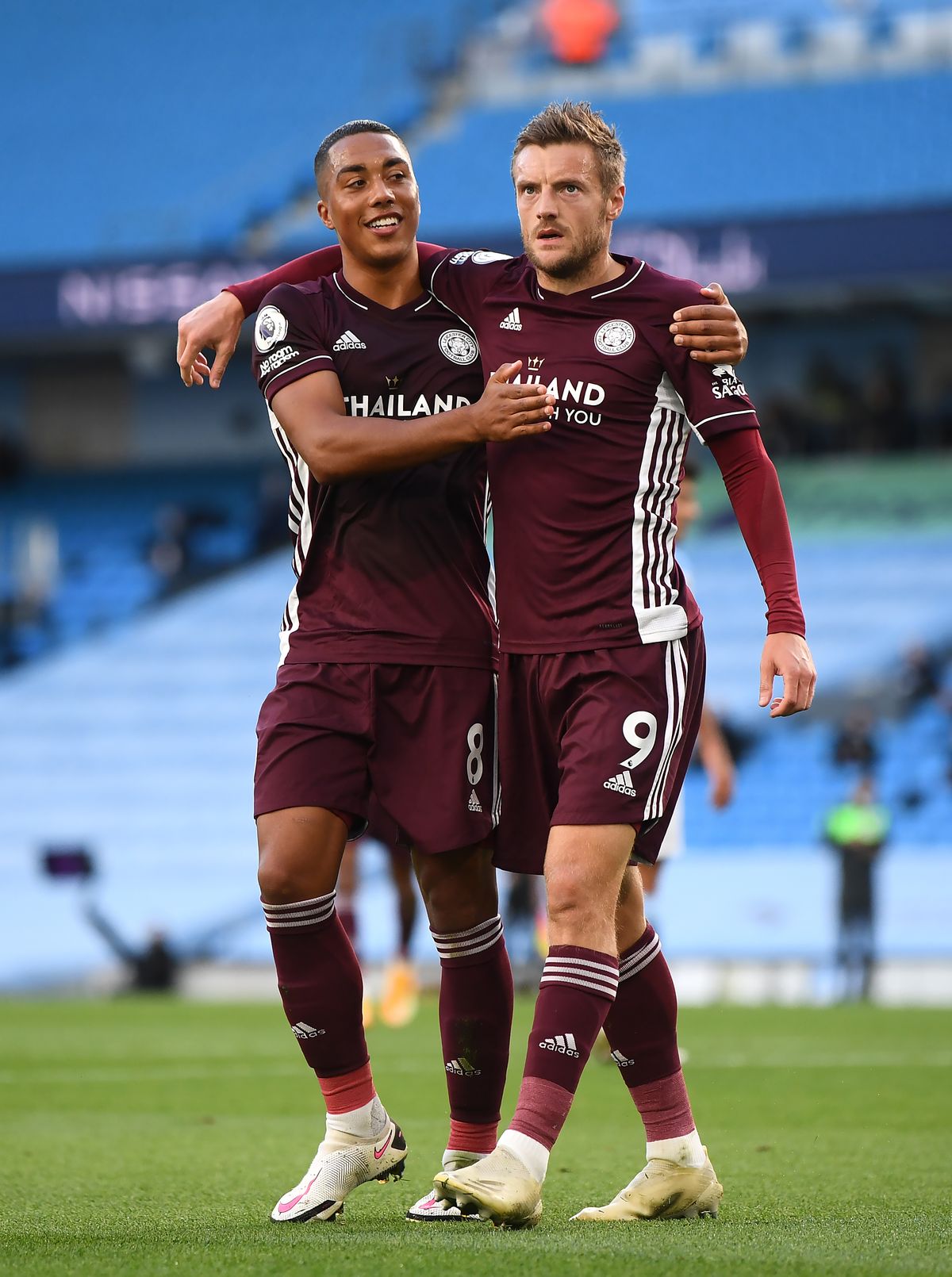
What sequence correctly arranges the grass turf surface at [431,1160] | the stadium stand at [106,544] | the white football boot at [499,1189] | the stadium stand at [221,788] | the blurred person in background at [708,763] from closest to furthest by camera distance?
1. the grass turf surface at [431,1160]
2. the white football boot at [499,1189]
3. the blurred person in background at [708,763]
4. the stadium stand at [221,788]
5. the stadium stand at [106,544]

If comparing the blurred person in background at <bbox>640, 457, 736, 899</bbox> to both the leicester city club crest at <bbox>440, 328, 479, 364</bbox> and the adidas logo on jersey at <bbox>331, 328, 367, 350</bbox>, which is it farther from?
the adidas logo on jersey at <bbox>331, 328, 367, 350</bbox>

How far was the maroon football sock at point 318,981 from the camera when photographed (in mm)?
4234

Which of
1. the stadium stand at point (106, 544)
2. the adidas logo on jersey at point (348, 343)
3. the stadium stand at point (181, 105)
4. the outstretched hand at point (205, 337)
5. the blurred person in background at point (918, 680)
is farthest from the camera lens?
the stadium stand at point (181, 105)

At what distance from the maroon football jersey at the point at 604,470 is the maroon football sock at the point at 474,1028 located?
28.1 inches

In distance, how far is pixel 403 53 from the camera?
25.7 metres

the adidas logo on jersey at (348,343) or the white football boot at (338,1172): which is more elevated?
the adidas logo on jersey at (348,343)

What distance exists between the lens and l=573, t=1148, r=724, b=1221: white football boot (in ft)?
13.7

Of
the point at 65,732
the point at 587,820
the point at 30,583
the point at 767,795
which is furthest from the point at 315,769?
the point at 30,583

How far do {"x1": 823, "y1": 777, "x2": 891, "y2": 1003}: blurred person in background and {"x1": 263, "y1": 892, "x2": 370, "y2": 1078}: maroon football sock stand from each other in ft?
39.0

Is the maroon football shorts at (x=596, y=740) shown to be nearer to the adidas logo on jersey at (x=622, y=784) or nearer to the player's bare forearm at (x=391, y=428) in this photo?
the adidas logo on jersey at (x=622, y=784)

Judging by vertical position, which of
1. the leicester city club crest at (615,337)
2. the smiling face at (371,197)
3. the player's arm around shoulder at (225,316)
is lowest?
the leicester city club crest at (615,337)

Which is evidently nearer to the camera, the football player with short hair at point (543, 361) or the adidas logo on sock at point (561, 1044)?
the adidas logo on sock at point (561, 1044)

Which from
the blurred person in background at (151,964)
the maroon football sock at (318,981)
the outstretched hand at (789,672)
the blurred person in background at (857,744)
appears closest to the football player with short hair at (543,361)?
the outstretched hand at (789,672)

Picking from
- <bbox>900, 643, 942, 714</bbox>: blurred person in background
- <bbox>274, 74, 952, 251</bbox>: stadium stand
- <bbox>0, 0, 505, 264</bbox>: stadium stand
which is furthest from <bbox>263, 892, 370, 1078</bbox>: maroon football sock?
<bbox>0, 0, 505, 264</bbox>: stadium stand
